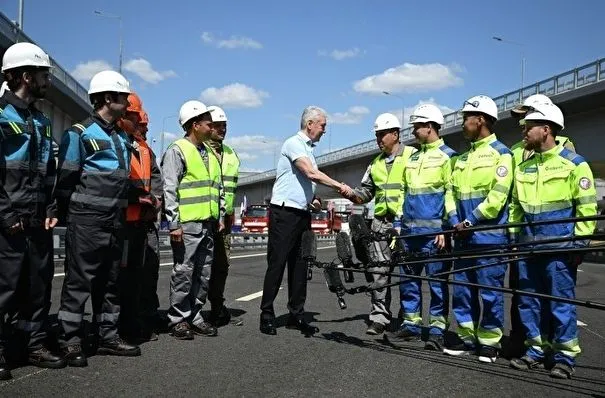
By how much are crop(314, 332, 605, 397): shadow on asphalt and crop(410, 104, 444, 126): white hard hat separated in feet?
7.10

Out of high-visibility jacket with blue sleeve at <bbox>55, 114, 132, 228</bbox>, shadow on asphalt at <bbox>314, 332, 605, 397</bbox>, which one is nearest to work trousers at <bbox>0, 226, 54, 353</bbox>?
high-visibility jacket with blue sleeve at <bbox>55, 114, 132, 228</bbox>

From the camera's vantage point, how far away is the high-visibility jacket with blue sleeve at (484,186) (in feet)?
16.7

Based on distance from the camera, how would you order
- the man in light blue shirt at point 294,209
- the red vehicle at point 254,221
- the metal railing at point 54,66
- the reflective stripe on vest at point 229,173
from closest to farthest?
the man in light blue shirt at point 294,209
the reflective stripe on vest at point 229,173
the metal railing at point 54,66
the red vehicle at point 254,221

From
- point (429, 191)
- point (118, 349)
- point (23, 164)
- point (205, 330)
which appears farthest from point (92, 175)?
point (429, 191)

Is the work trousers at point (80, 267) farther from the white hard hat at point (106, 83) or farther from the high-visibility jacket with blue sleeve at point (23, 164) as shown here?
the white hard hat at point (106, 83)

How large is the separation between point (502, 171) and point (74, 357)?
3704 millimetres

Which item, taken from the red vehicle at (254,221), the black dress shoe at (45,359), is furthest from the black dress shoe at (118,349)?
the red vehicle at (254,221)

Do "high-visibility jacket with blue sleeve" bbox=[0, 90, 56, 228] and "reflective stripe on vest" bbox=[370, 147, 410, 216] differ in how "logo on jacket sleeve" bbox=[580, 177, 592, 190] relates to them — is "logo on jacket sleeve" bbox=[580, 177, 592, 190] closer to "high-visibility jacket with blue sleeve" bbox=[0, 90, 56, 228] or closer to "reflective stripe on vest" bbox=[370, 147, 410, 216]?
"reflective stripe on vest" bbox=[370, 147, 410, 216]

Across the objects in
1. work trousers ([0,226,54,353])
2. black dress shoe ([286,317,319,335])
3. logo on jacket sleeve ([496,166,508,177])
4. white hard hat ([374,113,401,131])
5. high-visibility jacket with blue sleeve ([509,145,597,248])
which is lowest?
black dress shoe ([286,317,319,335])

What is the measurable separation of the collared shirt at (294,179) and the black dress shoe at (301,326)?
1.16m

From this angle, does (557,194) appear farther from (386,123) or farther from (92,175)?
(92,175)

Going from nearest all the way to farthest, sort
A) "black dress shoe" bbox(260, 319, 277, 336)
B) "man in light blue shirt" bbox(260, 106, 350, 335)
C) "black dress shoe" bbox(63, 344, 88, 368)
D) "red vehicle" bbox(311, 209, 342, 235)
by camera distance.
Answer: "black dress shoe" bbox(63, 344, 88, 368)
"black dress shoe" bbox(260, 319, 277, 336)
"man in light blue shirt" bbox(260, 106, 350, 335)
"red vehicle" bbox(311, 209, 342, 235)

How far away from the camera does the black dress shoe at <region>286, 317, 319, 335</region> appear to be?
19.5 feet

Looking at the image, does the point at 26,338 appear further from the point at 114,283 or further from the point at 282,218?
the point at 282,218
